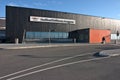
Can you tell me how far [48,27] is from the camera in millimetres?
52312

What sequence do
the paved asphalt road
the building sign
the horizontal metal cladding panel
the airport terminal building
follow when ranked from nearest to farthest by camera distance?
the paved asphalt road < the airport terminal building < the building sign < the horizontal metal cladding panel

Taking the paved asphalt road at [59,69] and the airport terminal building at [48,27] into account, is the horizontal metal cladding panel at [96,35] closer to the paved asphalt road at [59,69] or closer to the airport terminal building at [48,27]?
the airport terminal building at [48,27]

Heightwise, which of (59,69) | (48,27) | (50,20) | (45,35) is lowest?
(59,69)

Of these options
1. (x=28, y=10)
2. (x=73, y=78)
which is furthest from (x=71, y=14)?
(x=73, y=78)

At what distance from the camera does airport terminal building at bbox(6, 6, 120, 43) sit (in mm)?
48250

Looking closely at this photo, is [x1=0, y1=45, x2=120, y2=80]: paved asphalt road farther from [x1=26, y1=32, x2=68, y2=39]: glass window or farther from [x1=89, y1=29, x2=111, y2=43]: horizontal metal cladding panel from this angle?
[x1=89, y1=29, x2=111, y2=43]: horizontal metal cladding panel

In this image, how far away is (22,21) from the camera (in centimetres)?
4897

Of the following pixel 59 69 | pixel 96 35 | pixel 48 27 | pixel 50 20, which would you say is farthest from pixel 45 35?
pixel 59 69

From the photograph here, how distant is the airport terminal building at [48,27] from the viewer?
48.2m

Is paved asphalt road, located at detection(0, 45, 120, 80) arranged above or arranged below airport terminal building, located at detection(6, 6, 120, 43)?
below

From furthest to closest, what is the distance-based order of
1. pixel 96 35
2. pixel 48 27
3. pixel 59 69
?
pixel 96 35, pixel 48 27, pixel 59 69

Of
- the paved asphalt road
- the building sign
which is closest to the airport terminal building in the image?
the building sign

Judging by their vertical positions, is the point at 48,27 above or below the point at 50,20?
below

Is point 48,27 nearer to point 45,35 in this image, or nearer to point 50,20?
point 50,20
